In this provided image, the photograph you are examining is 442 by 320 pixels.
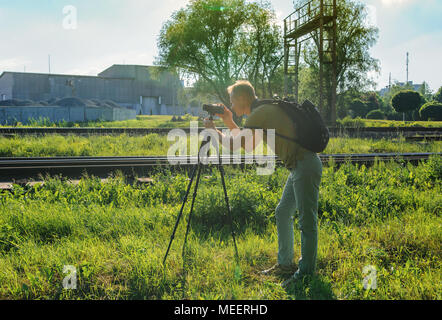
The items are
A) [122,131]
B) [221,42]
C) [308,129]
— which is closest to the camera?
[308,129]

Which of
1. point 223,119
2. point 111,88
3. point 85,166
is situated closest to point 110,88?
point 111,88

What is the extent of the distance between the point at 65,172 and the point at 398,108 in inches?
1752

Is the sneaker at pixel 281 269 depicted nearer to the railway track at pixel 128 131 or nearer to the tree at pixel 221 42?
the railway track at pixel 128 131

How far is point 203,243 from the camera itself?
3.88m

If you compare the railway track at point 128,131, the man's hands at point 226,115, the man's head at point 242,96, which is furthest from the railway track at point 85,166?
the railway track at point 128,131

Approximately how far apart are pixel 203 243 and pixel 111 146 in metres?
8.51

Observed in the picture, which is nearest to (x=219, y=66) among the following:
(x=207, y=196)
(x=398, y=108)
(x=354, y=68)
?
(x=354, y=68)

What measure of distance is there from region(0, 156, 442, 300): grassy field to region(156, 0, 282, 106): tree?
27.7 m

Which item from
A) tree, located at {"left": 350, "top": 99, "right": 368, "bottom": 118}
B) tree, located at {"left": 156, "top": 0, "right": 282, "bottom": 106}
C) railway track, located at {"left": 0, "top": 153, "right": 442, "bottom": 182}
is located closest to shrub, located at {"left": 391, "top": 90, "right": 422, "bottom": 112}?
tree, located at {"left": 350, "top": 99, "right": 368, "bottom": 118}

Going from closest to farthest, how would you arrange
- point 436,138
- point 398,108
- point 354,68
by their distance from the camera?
point 436,138
point 354,68
point 398,108

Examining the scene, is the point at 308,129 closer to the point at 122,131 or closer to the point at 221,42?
the point at 122,131

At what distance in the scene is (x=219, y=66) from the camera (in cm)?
3216
